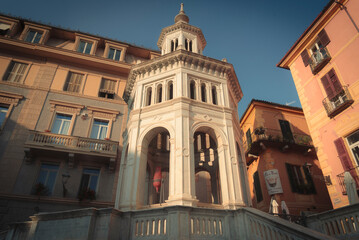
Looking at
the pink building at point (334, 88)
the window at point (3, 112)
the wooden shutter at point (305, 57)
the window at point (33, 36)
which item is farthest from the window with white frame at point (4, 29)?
the wooden shutter at point (305, 57)

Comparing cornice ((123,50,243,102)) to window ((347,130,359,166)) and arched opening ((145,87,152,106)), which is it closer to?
arched opening ((145,87,152,106))

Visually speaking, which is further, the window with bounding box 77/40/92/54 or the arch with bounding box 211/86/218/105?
the window with bounding box 77/40/92/54

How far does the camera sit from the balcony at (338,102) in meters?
14.8

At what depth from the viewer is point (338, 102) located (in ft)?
51.6

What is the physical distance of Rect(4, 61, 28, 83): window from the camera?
20.4 m

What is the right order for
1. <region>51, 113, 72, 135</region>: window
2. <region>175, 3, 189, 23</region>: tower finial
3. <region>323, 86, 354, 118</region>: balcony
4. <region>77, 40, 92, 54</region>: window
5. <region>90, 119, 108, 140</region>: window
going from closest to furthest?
<region>323, 86, 354, 118</region>: balcony, <region>51, 113, 72, 135</region>: window, <region>90, 119, 108, 140</region>: window, <region>175, 3, 189, 23</region>: tower finial, <region>77, 40, 92, 54</region>: window

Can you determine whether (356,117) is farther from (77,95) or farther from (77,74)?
(77,74)

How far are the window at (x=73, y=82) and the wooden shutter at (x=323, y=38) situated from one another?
2060 cm

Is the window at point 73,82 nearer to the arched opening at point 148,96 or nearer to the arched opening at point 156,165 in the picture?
the arched opening at point 148,96

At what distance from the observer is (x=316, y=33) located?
60.4ft

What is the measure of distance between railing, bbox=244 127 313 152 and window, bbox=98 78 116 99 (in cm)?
1442

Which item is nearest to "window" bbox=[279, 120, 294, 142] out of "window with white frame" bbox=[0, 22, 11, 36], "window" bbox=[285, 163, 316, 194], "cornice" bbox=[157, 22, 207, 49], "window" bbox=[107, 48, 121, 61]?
"window" bbox=[285, 163, 316, 194]

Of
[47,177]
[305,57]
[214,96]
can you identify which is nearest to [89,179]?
[47,177]

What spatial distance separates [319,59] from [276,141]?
7.93 m
